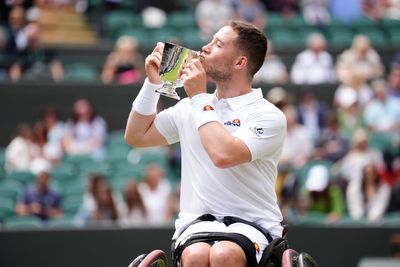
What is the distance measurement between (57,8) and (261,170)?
36.1 feet

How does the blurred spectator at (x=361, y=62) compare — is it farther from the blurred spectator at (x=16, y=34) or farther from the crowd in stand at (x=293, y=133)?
the blurred spectator at (x=16, y=34)

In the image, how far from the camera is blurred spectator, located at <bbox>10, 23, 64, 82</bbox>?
571 inches

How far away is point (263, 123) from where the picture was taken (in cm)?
564

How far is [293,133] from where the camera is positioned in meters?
12.7

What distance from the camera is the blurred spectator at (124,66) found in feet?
46.6

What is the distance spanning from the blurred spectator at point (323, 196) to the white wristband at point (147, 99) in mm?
5383

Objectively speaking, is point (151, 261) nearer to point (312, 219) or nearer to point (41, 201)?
point (312, 219)

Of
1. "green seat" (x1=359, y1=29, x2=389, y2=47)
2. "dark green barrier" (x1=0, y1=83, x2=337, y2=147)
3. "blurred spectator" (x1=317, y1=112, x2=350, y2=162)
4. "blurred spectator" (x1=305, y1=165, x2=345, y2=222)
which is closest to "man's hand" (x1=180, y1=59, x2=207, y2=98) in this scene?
"blurred spectator" (x1=305, y1=165, x2=345, y2=222)

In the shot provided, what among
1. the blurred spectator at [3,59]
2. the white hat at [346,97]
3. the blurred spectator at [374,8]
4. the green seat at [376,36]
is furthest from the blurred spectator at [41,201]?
the blurred spectator at [374,8]

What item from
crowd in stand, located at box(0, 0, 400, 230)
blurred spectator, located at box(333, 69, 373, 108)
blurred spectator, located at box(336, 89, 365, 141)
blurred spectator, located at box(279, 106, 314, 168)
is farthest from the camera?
blurred spectator, located at box(333, 69, 373, 108)

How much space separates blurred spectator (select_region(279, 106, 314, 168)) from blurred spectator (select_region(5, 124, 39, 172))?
9.35ft

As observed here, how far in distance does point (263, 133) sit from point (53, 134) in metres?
7.76

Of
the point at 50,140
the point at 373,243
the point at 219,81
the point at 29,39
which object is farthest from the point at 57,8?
the point at 219,81

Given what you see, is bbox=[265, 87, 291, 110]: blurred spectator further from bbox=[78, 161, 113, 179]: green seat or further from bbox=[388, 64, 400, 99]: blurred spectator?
bbox=[78, 161, 113, 179]: green seat
